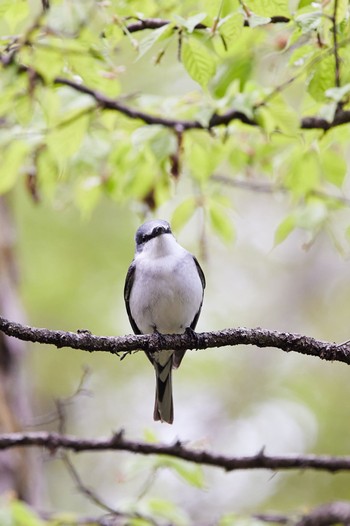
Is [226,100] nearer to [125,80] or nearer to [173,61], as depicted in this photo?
[173,61]

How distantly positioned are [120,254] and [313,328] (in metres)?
2.84

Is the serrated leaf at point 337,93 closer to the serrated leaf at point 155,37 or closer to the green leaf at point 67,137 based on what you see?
the serrated leaf at point 155,37

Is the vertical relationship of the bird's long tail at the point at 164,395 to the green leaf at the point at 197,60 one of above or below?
below

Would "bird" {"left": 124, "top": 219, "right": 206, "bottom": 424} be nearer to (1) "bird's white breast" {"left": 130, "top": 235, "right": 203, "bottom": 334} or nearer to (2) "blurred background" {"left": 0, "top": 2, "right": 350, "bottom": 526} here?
(1) "bird's white breast" {"left": 130, "top": 235, "right": 203, "bottom": 334}

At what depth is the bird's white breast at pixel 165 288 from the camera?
4.45 metres

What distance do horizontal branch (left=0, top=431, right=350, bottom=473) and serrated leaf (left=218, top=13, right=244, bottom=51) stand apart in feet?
7.37

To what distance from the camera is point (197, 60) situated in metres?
3.54

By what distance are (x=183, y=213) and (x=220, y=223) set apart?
0.29 meters

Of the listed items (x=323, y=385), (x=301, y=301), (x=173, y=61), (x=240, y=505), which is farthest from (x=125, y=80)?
(x=240, y=505)

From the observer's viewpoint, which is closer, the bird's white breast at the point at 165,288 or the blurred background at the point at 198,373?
the bird's white breast at the point at 165,288

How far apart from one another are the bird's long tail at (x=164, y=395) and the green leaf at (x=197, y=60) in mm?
2062

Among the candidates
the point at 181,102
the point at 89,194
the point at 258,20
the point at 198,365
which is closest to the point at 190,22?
the point at 258,20

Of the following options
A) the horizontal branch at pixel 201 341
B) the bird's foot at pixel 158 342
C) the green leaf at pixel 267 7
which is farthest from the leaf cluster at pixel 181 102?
the bird's foot at pixel 158 342

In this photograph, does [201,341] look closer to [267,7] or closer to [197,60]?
[197,60]
